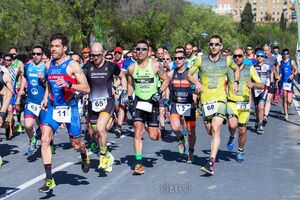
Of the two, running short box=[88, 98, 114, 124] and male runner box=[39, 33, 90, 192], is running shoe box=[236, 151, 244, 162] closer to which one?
running short box=[88, 98, 114, 124]

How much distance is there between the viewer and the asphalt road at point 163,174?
748 centimetres

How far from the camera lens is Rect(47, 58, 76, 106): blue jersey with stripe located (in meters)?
7.78

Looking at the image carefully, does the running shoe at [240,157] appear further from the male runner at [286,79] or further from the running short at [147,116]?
the male runner at [286,79]

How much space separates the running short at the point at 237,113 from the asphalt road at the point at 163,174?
66cm

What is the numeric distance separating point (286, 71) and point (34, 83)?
8.27 m

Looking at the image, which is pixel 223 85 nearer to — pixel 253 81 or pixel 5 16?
pixel 253 81

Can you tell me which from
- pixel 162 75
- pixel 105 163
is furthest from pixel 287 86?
pixel 105 163

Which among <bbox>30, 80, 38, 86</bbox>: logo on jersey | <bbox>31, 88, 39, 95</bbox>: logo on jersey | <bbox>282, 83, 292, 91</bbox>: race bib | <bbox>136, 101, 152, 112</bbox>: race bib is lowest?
<bbox>282, 83, 292, 91</bbox>: race bib

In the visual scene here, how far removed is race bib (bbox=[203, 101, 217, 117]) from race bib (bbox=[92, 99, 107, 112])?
160cm

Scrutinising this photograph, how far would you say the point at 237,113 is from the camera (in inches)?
392

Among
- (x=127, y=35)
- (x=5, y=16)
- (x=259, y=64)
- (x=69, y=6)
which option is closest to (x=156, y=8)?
(x=127, y=35)

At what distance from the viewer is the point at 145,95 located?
29.9 feet

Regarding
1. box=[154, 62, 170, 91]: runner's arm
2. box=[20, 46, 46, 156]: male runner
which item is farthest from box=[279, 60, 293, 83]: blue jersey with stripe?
box=[20, 46, 46, 156]: male runner

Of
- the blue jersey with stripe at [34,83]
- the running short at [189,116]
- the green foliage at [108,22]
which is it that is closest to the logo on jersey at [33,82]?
the blue jersey with stripe at [34,83]
